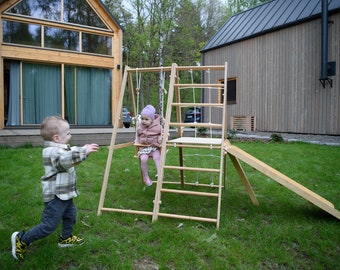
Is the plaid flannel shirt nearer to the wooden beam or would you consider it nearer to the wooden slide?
the wooden slide

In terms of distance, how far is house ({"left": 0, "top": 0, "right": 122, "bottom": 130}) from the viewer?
451 inches

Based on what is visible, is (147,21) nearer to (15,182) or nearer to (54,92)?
(54,92)

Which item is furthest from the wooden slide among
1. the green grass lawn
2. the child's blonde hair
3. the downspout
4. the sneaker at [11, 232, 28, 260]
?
the downspout

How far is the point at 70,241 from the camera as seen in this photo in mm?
3016

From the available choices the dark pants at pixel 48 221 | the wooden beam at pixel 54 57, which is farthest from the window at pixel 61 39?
the dark pants at pixel 48 221

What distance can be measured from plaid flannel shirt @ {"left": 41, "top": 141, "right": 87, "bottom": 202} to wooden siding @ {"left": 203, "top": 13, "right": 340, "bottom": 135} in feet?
38.3

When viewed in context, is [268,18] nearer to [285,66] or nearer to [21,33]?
[285,66]

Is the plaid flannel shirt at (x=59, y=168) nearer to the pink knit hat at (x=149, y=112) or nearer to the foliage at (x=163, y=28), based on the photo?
the pink knit hat at (x=149, y=112)

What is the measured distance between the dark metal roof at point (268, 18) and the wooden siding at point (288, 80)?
0.30 m

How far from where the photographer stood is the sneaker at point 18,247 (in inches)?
107

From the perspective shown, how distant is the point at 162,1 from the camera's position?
21.4 metres

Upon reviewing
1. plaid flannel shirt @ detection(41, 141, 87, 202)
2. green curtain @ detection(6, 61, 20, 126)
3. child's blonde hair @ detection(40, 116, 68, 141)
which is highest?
green curtain @ detection(6, 61, 20, 126)

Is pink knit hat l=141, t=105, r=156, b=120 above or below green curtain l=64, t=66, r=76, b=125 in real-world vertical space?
below

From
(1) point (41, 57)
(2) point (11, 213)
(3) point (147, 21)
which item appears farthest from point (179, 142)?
(3) point (147, 21)
